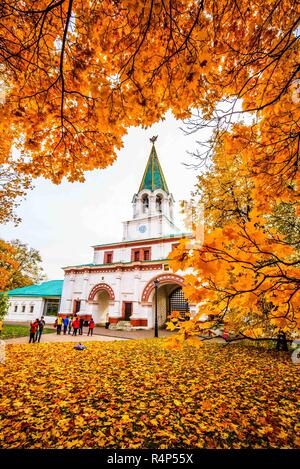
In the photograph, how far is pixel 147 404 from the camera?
13.4ft

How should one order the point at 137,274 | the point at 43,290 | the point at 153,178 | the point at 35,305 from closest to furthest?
1. the point at 137,274
2. the point at 35,305
3. the point at 43,290
4. the point at 153,178

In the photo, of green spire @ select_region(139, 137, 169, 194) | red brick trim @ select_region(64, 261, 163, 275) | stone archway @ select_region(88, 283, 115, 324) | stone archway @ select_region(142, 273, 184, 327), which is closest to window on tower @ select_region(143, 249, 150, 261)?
red brick trim @ select_region(64, 261, 163, 275)

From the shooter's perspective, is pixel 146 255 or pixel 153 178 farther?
pixel 153 178

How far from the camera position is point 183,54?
108 inches

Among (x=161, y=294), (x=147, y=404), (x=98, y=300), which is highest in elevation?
(x=161, y=294)

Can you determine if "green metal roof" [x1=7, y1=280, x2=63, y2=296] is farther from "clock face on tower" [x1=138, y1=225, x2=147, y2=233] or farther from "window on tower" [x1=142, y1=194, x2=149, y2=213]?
"window on tower" [x1=142, y1=194, x2=149, y2=213]

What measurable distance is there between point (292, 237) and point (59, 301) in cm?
2814

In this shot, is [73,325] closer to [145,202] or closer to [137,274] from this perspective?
[137,274]

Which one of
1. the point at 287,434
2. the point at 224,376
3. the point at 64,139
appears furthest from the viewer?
the point at 224,376

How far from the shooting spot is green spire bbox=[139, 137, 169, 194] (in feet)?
99.1

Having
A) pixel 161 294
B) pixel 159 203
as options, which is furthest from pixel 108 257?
pixel 159 203

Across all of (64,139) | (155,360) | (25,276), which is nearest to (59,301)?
(25,276)

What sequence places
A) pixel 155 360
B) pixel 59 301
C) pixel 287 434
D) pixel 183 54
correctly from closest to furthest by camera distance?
pixel 183 54 → pixel 287 434 → pixel 155 360 → pixel 59 301
